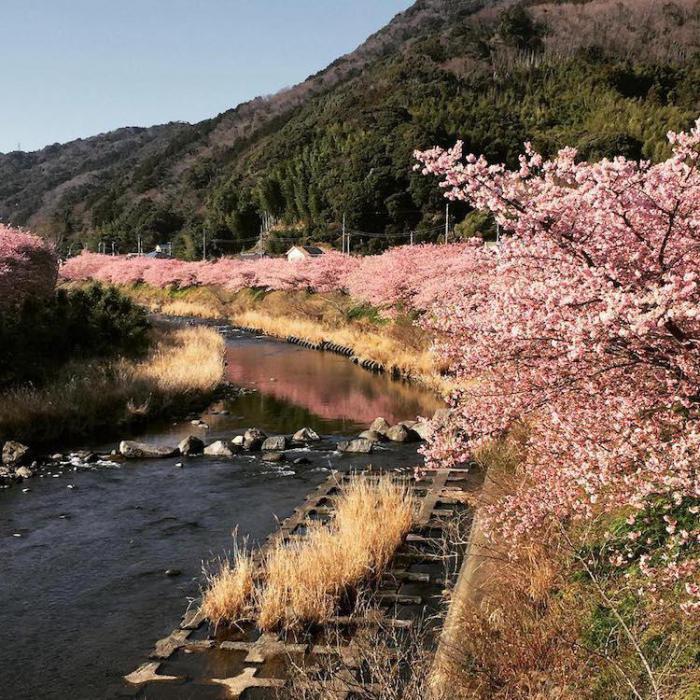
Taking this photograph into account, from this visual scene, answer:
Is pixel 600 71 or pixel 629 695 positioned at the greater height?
pixel 600 71

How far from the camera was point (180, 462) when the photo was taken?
17.1m

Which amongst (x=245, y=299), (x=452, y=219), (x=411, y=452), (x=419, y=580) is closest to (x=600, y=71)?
(x=452, y=219)

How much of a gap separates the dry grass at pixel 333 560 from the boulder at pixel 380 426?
7.13 metres

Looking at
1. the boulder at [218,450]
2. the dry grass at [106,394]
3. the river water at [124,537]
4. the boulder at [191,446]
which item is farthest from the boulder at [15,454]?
the boulder at [218,450]

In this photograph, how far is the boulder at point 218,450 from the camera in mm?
17766

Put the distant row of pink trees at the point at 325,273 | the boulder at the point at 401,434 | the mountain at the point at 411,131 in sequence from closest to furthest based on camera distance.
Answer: the boulder at the point at 401,434 → the distant row of pink trees at the point at 325,273 → the mountain at the point at 411,131

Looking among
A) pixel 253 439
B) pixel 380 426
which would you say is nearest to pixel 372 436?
pixel 380 426

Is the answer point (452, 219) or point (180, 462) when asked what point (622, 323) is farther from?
point (452, 219)

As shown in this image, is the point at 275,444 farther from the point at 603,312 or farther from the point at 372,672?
the point at 603,312

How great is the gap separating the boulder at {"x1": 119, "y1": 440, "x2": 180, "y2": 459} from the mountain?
50.3 m

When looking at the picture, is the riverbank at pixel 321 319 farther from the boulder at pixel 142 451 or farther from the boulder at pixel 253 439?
the boulder at pixel 142 451

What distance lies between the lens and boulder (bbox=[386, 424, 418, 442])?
18938 mm

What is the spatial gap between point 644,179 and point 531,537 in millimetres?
4305

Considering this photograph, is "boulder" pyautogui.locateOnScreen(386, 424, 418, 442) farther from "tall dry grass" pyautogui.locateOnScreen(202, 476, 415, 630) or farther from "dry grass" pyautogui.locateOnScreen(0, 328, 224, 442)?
"dry grass" pyautogui.locateOnScreen(0, 328, 224, 442)
